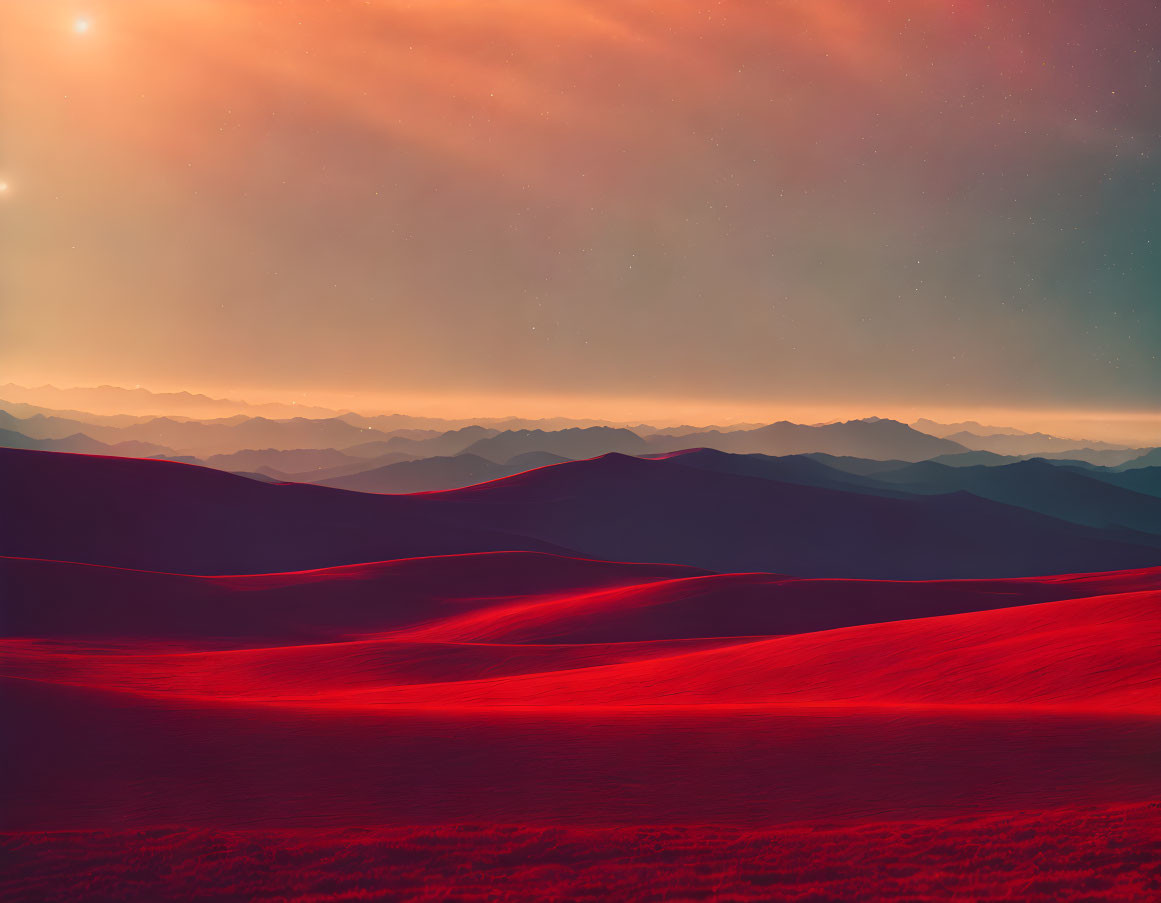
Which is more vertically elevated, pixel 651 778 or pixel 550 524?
pixel 651 778

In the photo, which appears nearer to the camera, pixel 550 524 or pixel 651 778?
pixel 651 778

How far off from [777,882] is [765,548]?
413 feet

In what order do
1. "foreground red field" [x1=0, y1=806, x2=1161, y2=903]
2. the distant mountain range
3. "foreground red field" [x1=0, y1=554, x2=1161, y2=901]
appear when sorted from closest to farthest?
"foreground red field" [x1=0, y1=806, x2=1161, y2=903], "foreground red field" [x1=0, y1=554, x2=1161, y2=901], the distant mountain range

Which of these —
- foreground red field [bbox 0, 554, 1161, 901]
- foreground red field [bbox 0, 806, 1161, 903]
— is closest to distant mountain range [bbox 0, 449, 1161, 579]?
foreground red field [bbox 0, 554, 1161, 901]

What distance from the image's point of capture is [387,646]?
31016 millimetres

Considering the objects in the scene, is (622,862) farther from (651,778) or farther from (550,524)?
(550,524)

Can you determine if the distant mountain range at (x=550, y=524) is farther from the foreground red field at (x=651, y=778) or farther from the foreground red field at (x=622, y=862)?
the foreground red field at (x=622, y=862)

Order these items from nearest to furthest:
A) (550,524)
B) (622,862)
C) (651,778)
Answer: (622,862) → (651,778) → (550,524)

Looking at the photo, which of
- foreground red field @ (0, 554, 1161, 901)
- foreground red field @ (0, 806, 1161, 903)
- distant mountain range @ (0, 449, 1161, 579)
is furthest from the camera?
distant mountain range @ (0, 449, 1161, 579)

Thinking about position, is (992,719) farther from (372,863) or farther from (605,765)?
(372,863)

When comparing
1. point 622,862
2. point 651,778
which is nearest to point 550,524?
point 651,778

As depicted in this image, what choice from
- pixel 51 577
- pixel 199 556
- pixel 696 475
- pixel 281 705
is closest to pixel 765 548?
pixel 696 475

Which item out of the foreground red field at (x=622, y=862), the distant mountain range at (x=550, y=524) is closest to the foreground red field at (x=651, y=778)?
the foreground red field at (x=622, y=862)

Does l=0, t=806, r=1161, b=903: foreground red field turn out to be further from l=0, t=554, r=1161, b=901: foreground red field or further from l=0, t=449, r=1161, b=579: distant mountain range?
l=0, t=449, r=1161, b=579: distant mountain range
